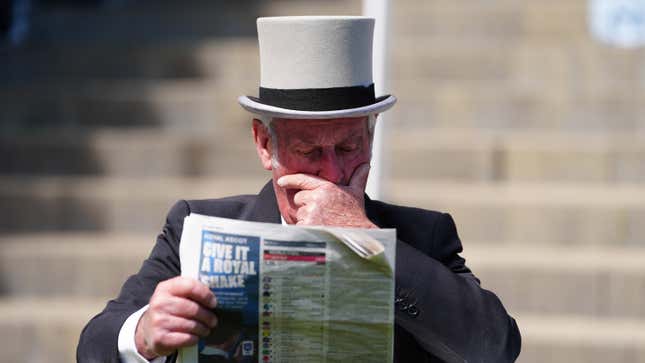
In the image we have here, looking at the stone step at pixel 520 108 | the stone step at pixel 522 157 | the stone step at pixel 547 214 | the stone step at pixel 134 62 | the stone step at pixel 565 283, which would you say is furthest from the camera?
the stone step at pixel 134 62

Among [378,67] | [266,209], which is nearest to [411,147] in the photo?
[378,67]

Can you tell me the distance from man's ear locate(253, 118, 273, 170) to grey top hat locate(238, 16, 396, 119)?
0.19 feet

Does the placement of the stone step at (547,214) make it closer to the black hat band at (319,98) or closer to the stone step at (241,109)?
the stone step at (241,109)

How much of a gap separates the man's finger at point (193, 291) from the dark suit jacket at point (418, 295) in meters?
0.31

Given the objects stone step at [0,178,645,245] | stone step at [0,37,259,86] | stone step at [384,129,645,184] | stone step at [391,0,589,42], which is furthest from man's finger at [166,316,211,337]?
stone step at [391,0,589,42]

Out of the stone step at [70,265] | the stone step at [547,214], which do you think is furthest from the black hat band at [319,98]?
the stone step at [70,265]

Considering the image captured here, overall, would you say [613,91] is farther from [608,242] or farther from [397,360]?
[397,360]

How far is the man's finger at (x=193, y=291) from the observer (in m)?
2.30

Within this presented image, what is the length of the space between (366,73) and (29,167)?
15.7ft

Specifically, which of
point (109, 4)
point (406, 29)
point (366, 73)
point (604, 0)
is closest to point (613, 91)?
point (604, 0)

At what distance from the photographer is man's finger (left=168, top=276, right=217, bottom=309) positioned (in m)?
2.30

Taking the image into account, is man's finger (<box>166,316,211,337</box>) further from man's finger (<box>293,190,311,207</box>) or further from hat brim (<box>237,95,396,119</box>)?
hat brim (<box>237,95,396,119</box>)

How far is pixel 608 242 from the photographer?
6.43m

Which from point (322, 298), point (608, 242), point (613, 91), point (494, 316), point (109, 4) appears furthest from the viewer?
point (109, 4)
